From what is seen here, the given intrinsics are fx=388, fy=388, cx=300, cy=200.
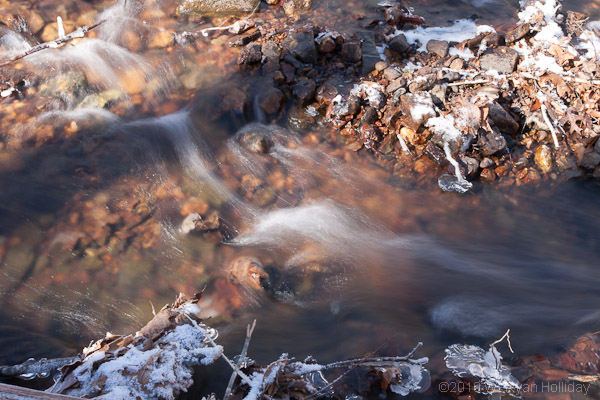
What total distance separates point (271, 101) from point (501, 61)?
3.37 m

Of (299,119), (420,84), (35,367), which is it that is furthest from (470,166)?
(35,367)

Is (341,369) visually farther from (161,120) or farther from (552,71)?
(552,71)

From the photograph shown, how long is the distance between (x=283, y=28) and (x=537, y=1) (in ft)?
14.3

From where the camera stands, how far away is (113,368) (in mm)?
2203

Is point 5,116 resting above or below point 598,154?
above

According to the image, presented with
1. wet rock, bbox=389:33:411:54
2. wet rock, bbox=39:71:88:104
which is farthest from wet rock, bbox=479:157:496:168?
wet rock, bbox=39:71:88:104

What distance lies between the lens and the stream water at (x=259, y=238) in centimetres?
314

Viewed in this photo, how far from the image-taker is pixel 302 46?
574cm

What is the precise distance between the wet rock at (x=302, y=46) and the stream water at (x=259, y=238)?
2.97 ft

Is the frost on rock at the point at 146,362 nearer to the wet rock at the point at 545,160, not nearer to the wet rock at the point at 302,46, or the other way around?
the wet rock at the point at 302,46

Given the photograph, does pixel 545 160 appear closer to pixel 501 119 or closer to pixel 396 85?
pixel 501 119

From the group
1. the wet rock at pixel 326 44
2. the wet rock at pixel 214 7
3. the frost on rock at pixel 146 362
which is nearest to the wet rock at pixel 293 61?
the wet rock at pixel 326 44

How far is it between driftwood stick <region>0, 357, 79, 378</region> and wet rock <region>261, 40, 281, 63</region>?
4.65m

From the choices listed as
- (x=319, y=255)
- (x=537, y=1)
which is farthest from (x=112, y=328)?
(x=537, y=1)
